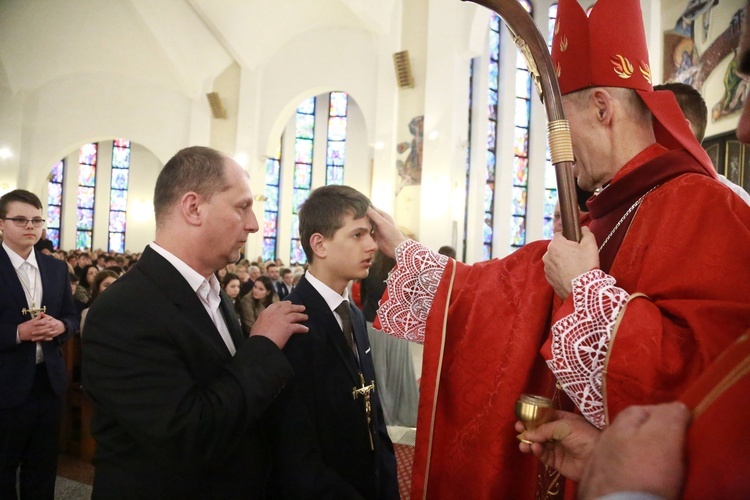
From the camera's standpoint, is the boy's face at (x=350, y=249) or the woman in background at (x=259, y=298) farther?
the woman in background at (x=259, y=298)

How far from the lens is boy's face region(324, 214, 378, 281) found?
7.02ft

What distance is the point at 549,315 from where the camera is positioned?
163 centimetres

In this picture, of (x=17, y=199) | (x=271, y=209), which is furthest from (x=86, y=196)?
(x=17, y=199)

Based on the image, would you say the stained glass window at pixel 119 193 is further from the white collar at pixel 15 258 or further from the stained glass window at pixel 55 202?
the white collar at pixel 15 258

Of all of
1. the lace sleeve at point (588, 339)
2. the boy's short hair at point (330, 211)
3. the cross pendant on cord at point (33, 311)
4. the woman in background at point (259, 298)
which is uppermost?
the boy's short hair at point (330, 211)

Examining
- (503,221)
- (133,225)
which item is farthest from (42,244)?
(503,221)

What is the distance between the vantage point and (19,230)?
10.7 ft

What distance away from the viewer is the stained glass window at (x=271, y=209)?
2028 cm

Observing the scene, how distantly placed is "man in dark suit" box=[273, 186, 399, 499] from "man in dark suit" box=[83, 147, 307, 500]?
13cm

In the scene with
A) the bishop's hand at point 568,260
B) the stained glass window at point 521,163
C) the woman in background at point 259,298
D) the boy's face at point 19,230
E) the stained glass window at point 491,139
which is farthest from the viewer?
the stained glass window at point 521,163

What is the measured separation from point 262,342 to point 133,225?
21.7m

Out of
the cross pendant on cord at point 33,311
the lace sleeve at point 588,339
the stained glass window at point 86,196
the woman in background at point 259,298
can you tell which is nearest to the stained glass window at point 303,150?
the stained glass window at point 86,196

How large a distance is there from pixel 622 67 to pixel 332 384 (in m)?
1.32

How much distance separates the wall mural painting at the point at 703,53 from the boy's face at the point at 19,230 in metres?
9.85
